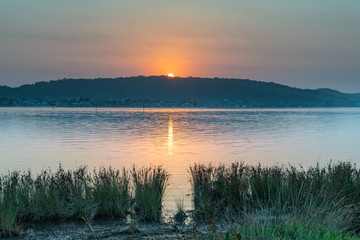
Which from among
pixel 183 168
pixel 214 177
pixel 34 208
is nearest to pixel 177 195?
pixel 214 177

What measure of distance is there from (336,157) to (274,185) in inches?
706

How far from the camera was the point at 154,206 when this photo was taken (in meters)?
10.6

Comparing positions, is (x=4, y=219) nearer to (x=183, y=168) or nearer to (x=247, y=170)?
(x=247, y=170)

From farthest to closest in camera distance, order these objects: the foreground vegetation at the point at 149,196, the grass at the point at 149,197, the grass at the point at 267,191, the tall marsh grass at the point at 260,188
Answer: the grass at the point at 149,197 < the tall marsh grass at the point at 260,188 < the foreground vegetation at the point at 149,196 < the grass at the point at 267,191

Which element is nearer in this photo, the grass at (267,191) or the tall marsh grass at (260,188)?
the grass at (267,191)

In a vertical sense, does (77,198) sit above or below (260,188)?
below

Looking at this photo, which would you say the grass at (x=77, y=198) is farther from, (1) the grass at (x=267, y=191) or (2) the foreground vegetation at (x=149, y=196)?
(1) the grass at (x=267, y=191)

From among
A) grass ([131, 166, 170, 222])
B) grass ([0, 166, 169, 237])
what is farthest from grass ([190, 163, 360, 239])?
grass ([0, 166, 169, 237])

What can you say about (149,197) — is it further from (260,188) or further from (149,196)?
(260,188)

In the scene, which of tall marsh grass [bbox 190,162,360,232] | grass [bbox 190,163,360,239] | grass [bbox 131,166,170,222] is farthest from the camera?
grass [bbox 131,166,170,222]

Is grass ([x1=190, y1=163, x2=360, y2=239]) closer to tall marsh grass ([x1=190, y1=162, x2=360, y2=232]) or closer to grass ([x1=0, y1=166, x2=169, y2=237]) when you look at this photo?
tall marsh grass ([x1=190, y1=162, x2=360, y2=232])

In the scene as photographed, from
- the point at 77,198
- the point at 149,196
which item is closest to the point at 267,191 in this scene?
the point at 149,196

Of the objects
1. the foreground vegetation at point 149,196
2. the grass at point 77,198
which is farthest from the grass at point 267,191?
the grass at point 77,198

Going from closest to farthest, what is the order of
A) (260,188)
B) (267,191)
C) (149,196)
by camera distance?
(149,196)
(267,191)
(260,188)
